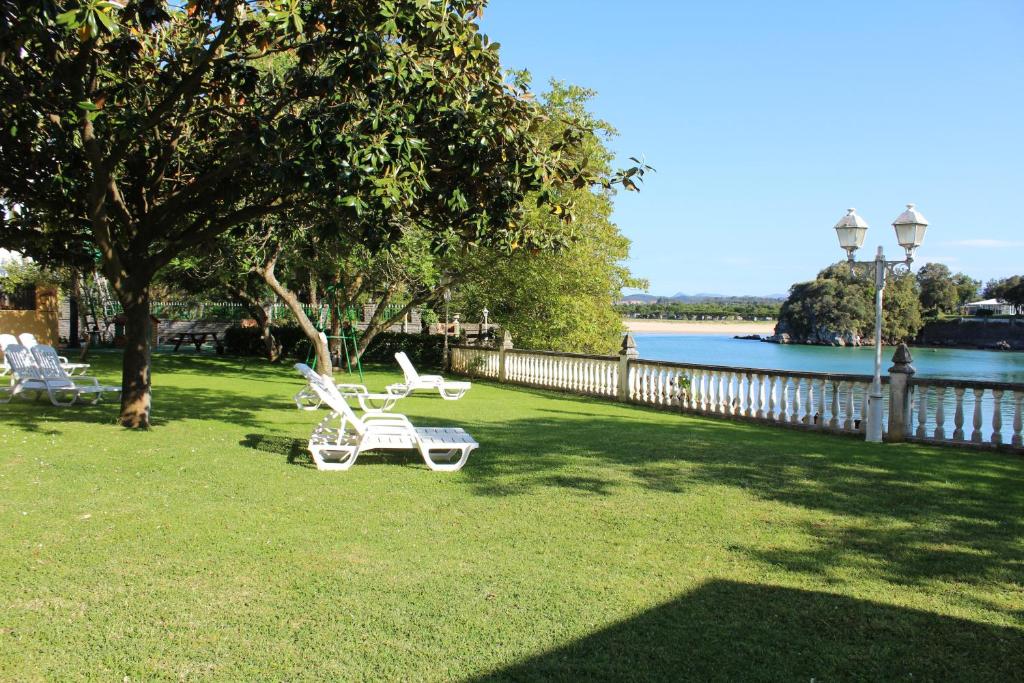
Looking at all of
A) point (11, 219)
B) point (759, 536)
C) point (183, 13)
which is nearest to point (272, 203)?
point (183, 13)

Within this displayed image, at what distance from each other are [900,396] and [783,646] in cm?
917

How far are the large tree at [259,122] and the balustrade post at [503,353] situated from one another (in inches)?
438

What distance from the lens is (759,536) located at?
19.5 ft

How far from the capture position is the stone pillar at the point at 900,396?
471 inches

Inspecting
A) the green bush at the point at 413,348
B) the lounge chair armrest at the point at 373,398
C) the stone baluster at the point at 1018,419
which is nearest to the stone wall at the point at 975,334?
the green bush at the point at 413,348

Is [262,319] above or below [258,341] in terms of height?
above

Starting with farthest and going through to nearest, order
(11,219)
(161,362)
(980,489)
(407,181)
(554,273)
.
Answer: (161,362) < (554,273) < (11,219) < (407,181) < (980,489)

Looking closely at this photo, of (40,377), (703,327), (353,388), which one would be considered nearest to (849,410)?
(353,388)

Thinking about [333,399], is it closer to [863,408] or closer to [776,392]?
[863,408]

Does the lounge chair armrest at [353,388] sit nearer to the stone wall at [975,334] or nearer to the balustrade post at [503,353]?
the balustrade post at [503,353]

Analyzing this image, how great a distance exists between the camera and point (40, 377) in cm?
1285

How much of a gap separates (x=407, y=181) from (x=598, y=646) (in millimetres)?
5871

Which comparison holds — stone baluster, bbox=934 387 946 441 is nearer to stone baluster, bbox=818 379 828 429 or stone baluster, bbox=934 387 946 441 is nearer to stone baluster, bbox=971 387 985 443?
stone baluster, bbox=971 387 985 443

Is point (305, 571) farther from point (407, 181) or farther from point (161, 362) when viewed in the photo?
point (161, 362)
